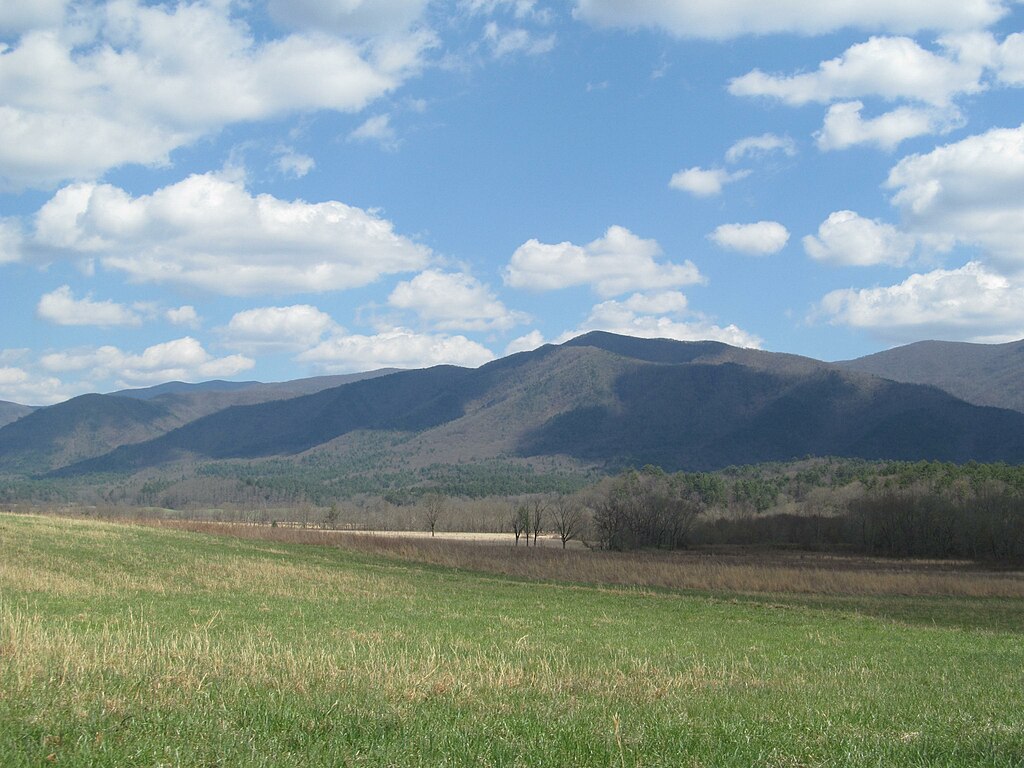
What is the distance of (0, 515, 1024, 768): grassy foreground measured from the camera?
819cm

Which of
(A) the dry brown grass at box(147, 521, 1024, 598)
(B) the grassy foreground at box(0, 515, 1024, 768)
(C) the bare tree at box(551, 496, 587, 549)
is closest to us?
(B) the grassy foreground at box(0, 515, 1024, 768)

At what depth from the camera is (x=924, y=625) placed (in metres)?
32.9

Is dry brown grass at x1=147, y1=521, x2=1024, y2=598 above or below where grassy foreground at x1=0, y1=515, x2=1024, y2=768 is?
below

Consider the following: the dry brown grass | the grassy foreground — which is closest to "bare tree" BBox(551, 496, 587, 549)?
the dry brown grass

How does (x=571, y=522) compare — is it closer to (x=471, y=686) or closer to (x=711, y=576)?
(x=711, y=576)

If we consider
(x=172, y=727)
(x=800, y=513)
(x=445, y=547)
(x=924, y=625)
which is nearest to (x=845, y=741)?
(x=172, y=727)

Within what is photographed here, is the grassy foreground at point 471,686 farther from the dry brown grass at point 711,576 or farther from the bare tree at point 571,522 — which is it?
the bare tree at point 571,522

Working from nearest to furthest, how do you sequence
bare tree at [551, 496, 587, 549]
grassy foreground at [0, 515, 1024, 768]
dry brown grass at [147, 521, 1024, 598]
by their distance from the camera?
grassy foreground at [0, 515, 1024, 768], dry brown grass at [147, 521, 1024, 598], bare tree at [551, 496, 587, 549]

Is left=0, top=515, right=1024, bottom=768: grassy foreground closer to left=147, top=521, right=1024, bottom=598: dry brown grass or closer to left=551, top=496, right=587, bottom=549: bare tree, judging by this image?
left=147, top=521, right=1024, bottom=598: dry brown grass

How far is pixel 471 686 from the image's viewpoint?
497 inches

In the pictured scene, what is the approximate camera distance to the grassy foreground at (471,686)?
8188 millimetres

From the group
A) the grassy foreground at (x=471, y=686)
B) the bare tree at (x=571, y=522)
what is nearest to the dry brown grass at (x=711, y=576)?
the grassy foreground at (x=471, y=686)

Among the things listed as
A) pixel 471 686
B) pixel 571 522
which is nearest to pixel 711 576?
pixel 471 686

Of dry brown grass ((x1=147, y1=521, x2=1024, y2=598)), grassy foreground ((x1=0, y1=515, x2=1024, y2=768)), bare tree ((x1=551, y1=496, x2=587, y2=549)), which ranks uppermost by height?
grassy foreground ((x1=0, y1=515, x2=1024, y2=768))
